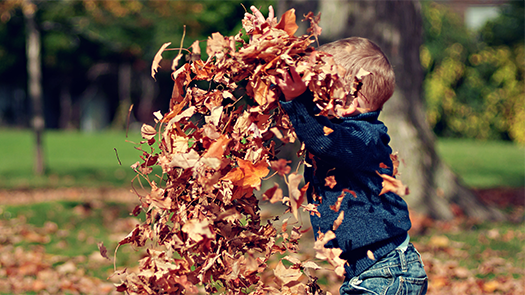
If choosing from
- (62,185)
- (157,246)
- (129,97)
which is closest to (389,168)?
(157,246)

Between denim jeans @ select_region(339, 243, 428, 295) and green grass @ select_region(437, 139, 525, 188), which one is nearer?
denim jeans @ select_region(339, 243, 428, 295)

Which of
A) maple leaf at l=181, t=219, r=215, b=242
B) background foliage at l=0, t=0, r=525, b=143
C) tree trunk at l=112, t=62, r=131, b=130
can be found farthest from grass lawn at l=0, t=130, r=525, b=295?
tree trunk at l=112, t=62, r=131, b=130

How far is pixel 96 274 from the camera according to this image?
168 inches

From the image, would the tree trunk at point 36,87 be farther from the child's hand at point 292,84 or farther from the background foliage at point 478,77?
the background foliage at point 478,77

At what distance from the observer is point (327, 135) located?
5.91 feet

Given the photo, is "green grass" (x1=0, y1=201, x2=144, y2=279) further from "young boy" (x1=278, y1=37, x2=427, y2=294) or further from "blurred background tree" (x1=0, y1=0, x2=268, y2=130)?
"blurred background tree" (x1=0, y1=0, x2=268, y2=130)

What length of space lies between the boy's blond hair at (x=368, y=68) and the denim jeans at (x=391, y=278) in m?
0.63

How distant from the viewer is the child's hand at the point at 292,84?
1.73 meters

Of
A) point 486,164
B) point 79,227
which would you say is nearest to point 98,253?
point 79,227

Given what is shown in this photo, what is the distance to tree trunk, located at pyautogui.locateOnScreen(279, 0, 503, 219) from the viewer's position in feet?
19.0

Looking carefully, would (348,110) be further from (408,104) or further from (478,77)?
(478,77)

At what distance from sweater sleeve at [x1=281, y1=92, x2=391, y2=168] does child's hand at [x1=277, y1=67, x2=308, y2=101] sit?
6 cm

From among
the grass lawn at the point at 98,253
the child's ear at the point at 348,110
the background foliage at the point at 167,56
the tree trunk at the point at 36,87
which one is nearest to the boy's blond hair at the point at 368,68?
the child's ear at the point at 348,110

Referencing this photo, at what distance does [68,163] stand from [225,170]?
41.6ft
